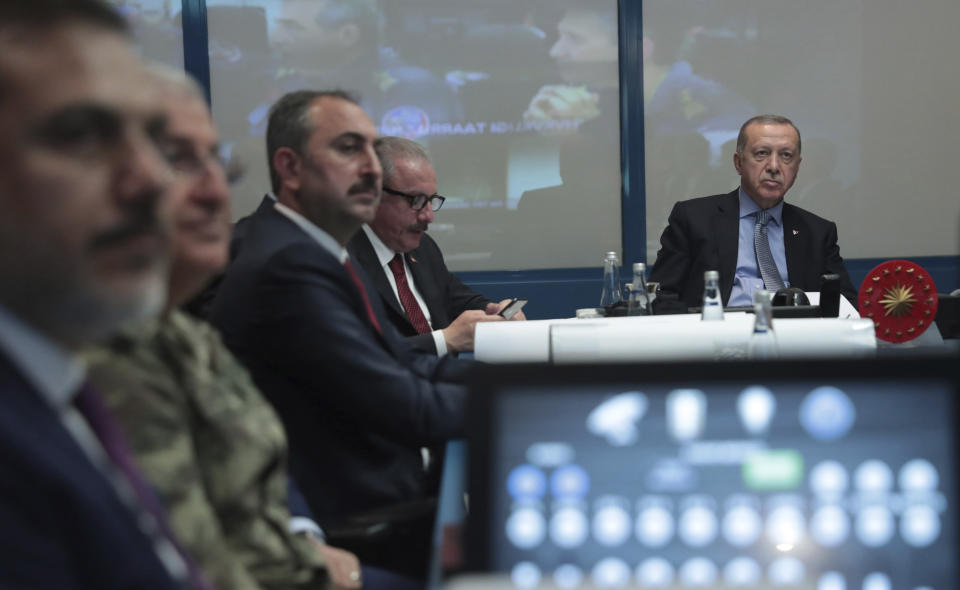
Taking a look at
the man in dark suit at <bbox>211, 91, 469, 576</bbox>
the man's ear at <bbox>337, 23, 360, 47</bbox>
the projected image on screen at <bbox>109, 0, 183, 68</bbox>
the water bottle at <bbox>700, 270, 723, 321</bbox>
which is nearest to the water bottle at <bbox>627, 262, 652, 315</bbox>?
the water bottle at <bbox>700, 270, 723, 321</bbox>

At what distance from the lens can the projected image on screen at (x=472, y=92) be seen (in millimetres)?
4730

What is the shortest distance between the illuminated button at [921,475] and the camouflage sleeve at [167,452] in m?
0.67

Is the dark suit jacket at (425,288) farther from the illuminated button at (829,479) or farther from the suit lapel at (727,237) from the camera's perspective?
the illuminated button at (829,479)

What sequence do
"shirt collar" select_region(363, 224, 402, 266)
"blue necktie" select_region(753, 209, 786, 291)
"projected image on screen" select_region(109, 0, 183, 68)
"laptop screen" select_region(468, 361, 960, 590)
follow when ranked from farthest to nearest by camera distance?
1. "projected image on screen" select_region(109, 0, 183, 68)
2. "blue necktie" select_region(753, 209, 786, 291)
3. "shirt collar" select_region(363, 224, 402, 266)
4. "laptop screen" select_region(468, 361, 960, 590)

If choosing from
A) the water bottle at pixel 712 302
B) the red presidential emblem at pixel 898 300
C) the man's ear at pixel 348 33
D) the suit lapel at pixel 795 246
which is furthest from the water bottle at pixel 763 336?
the man's ear at pixel 348 33

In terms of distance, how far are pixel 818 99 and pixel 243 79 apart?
3.16 metres

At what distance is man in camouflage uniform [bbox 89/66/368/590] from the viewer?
91 cm

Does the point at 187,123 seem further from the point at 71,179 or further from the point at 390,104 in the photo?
the point at 390,104

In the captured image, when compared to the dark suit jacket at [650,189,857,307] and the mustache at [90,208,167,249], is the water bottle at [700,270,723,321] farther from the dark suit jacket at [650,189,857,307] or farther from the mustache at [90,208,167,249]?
the mustache at [90,208,167,249]

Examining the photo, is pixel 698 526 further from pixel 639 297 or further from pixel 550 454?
pixel 639 297

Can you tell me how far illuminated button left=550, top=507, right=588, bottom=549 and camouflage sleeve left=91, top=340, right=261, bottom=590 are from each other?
0.37m

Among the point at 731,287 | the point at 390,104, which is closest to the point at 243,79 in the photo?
the point at 390,104

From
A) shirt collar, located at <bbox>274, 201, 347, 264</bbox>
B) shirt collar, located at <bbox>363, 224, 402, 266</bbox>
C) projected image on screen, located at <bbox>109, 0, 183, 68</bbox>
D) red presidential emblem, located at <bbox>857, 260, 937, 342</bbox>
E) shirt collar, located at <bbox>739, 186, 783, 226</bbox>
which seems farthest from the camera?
projected image on screen, located at <bbox>109, 0, 183, 68</bbox>

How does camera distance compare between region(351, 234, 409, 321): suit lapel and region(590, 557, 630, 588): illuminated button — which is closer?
region(590, 557, 630, 588): illuminated button
